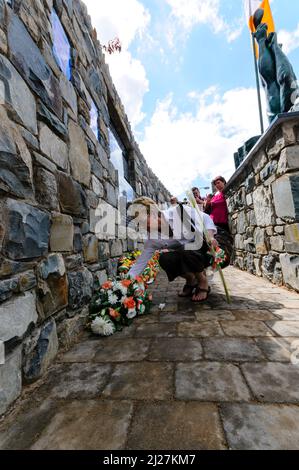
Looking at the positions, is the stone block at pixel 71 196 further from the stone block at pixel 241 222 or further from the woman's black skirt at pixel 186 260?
the stone block at pixel 241 222

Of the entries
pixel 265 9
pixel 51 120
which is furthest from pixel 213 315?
pixel 265 9

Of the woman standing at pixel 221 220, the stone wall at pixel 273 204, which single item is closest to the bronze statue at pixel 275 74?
the stone wall at pixel 273 204

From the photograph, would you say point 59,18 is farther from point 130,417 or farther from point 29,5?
point 130,417

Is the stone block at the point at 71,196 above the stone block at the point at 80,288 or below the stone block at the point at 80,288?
above

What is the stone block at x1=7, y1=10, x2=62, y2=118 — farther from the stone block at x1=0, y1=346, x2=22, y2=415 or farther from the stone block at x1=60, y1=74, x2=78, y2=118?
the stone block at x1=0, y1=346, x2=22, y2=415

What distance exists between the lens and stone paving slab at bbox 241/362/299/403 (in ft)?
3.60

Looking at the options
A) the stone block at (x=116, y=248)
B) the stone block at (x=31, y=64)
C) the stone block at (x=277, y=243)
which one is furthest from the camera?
the stone block at (x=116, y=248)

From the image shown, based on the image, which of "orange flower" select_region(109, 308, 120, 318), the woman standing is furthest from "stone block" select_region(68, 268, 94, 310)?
the woman standing

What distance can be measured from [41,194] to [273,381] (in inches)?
68.8

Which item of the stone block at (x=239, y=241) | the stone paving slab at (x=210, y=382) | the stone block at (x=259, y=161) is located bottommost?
the stone paving slab at (x=210, y=382)

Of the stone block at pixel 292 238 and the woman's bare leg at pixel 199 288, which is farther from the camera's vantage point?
the woman's bare leg at pixel 199 288

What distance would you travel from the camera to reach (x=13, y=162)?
126 cm

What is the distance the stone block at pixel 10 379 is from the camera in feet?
3.54

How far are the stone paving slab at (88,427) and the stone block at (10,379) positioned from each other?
249mm
